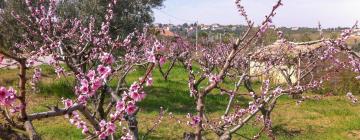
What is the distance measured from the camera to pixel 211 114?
1384 cm

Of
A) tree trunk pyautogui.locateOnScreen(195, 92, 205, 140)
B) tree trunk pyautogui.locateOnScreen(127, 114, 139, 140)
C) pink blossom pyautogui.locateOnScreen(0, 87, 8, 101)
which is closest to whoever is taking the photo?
pink blossom pyautogui.locateOnScreen(0, 87, 8, 101)

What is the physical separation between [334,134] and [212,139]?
3.05 metres

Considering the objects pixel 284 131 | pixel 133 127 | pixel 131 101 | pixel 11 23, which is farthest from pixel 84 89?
pixel 11 23

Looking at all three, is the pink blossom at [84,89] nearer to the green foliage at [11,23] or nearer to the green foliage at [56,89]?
the green foliage at [56,89]

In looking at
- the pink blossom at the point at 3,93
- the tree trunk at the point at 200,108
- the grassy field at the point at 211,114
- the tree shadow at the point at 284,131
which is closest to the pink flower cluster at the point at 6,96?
the pink blossom at the point at 3,93

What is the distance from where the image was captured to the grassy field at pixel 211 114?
37.0 ft

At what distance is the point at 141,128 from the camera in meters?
11.9

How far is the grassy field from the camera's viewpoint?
11289mm

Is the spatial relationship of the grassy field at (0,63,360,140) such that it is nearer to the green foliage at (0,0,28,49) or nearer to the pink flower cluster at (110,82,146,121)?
the green foliage at (0,0,28,49)

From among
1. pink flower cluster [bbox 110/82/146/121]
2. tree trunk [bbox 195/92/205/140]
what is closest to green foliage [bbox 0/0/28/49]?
tree trunk [bbox 195/92/205/140]

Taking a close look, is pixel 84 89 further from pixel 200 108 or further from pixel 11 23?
pixel 11 23

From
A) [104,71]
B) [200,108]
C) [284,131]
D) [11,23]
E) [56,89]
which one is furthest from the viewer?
[11,23]

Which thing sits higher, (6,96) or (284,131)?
(6,96)

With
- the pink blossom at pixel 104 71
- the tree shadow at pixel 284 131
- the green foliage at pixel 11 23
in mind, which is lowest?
the tree shadow at pixel 284 131
